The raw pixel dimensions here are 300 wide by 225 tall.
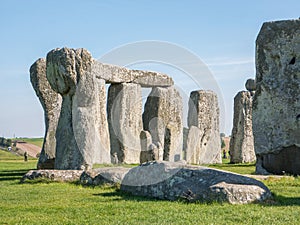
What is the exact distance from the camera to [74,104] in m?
15.2

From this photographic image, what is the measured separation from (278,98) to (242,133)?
11.3 metres

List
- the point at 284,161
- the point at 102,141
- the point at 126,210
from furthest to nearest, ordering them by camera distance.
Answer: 1. the point at 102,141
2. the point at 284,161
3. the point at 126,210

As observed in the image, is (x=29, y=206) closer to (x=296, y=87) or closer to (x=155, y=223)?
(x=155, y=223)

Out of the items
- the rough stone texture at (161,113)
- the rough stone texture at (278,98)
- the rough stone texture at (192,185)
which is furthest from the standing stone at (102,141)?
the rough stone texture at (192,185)

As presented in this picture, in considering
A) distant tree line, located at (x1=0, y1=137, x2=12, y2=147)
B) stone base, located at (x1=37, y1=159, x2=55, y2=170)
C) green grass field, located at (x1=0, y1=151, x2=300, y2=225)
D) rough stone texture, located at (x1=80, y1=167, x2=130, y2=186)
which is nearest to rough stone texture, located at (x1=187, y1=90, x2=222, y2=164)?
stone base, located at (x1=37, y1=159, x2=55, y2=170)

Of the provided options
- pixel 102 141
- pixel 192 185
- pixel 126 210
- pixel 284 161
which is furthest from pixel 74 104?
pixel 126 210

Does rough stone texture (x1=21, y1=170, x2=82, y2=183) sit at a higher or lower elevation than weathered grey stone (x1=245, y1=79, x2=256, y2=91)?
lower

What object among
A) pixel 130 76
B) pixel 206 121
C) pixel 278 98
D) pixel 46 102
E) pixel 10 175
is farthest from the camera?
pixel 206 121

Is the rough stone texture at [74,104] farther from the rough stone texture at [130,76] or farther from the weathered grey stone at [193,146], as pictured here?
the weathered grey stone at [193,146]

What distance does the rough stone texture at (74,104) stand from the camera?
1483 centimetres

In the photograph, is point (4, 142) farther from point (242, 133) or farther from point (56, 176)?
point (56, 176)

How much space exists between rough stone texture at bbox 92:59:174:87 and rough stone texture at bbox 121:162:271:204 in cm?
1058

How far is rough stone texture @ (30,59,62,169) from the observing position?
18875 mm

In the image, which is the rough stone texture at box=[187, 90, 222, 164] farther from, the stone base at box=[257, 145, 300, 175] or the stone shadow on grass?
the stone base at box=[257, 145, 300, 175]
